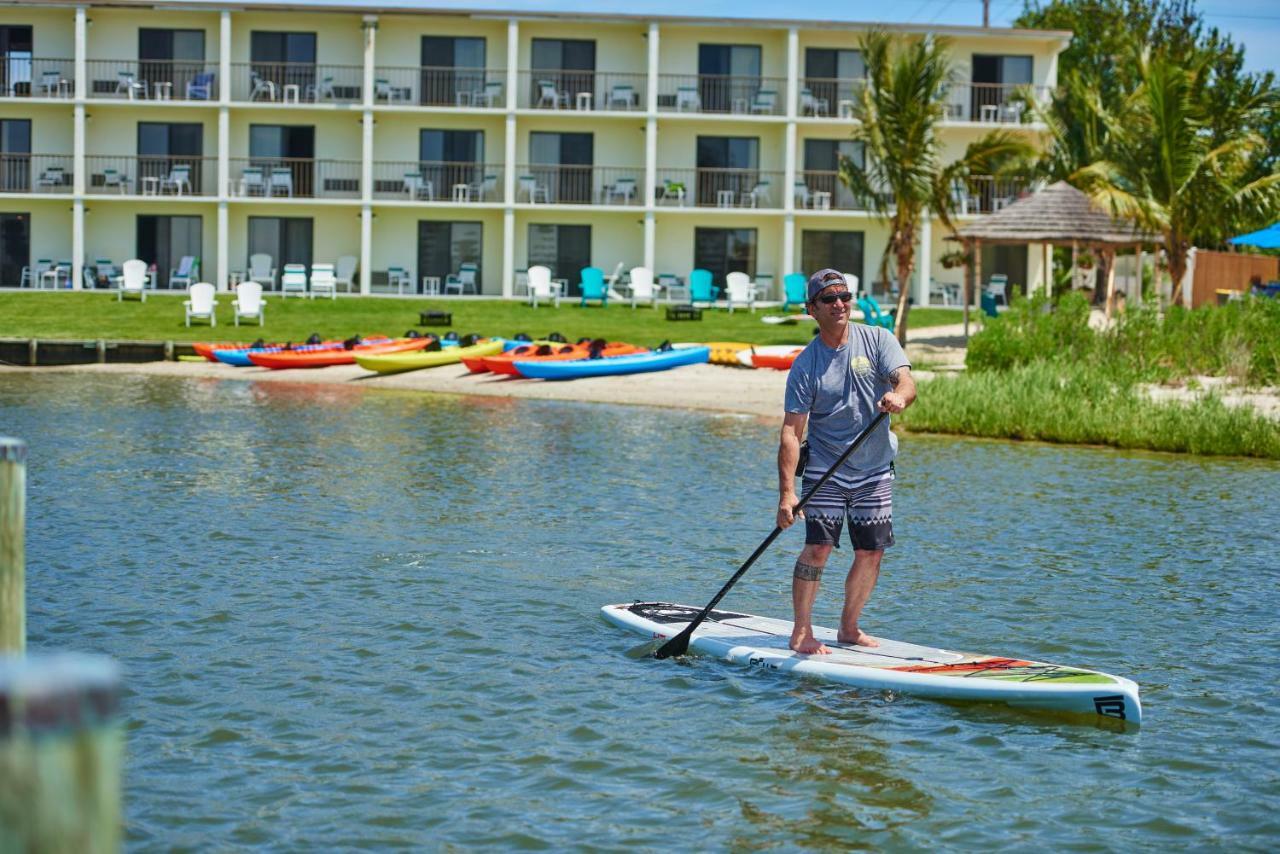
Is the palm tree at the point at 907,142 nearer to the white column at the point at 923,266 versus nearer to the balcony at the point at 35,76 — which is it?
the white column at the point at 923,266

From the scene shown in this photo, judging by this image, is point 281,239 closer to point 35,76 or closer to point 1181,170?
point 35,76

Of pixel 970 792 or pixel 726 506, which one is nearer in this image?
pixel 970 792

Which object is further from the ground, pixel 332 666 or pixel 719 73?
pixel 719 73

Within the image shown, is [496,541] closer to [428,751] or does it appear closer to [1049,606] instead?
[1049,606]

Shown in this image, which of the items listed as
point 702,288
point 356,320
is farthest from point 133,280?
point 702,288

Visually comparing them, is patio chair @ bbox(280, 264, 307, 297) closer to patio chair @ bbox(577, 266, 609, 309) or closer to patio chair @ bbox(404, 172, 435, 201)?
patio chair @ bbox(404, 172, 435, 201)

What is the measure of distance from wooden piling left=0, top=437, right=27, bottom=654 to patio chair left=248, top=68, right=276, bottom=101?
41525 millimetres

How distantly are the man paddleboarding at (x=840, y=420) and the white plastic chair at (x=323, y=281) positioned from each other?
33962 millimetres

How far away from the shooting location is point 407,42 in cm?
4534

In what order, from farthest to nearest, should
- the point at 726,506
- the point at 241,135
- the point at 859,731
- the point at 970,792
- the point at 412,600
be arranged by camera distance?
the point at 241,135 < the point at 726,506 < the point at 412,600 < the point at 859,731 < the point at 970,792

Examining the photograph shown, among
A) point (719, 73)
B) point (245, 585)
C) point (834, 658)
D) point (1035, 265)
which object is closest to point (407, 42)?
point (719, 73)

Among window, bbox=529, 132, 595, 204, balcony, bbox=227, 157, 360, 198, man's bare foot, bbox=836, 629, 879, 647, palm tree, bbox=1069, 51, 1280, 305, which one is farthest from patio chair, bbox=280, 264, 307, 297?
man's bare foot, bbox=836, 629, 879, 647

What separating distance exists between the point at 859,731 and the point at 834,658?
96 cm

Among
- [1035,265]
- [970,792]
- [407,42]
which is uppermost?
[407,42]
